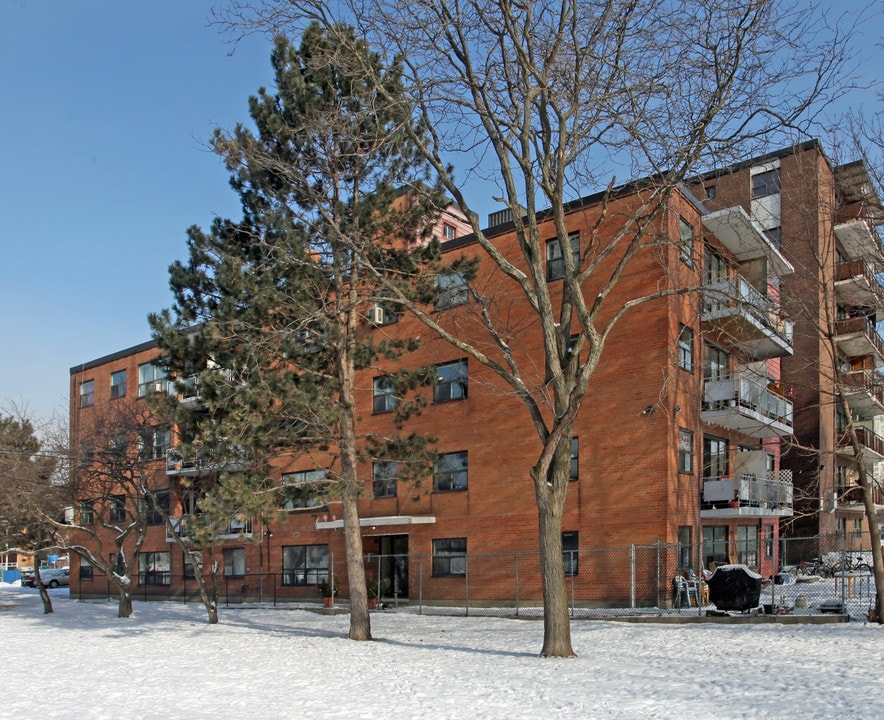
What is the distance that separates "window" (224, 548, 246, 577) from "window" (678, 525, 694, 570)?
786 inches

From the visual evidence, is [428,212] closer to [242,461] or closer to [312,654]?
[242,461]

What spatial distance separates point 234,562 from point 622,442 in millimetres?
20268

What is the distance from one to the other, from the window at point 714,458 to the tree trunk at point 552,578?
1390 cm

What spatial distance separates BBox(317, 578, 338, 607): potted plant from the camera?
102 ft

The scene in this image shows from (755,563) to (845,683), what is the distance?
2134 centimetres

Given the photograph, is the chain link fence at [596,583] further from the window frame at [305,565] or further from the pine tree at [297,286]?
the pine tree at [297,286]

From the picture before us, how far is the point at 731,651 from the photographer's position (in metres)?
15.4

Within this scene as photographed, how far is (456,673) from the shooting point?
13.6 meters

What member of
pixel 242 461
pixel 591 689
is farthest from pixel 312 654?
pixel 591 689

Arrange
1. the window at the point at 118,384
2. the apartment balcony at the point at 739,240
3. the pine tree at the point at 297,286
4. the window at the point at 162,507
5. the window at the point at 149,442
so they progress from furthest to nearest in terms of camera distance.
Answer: the window at the point at 118,384
the window at the point at 162,507
the window at the point at 149,442
the apartment balcony at the point at 739,240
the pine tree at the point at 297,286

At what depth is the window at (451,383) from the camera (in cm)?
2961

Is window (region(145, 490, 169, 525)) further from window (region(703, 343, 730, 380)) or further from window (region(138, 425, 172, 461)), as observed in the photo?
window (region(703, 343, 730, 380))

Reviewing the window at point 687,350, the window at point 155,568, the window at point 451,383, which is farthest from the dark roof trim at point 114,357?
the window at point 687,350

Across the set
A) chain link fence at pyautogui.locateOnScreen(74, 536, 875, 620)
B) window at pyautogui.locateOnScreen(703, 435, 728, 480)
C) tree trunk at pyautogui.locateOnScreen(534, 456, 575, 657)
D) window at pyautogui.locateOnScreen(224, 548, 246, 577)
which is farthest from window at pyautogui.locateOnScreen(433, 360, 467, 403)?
tree trunk at pyautogui.locateOnScreen(534, 456, 575, 657)
